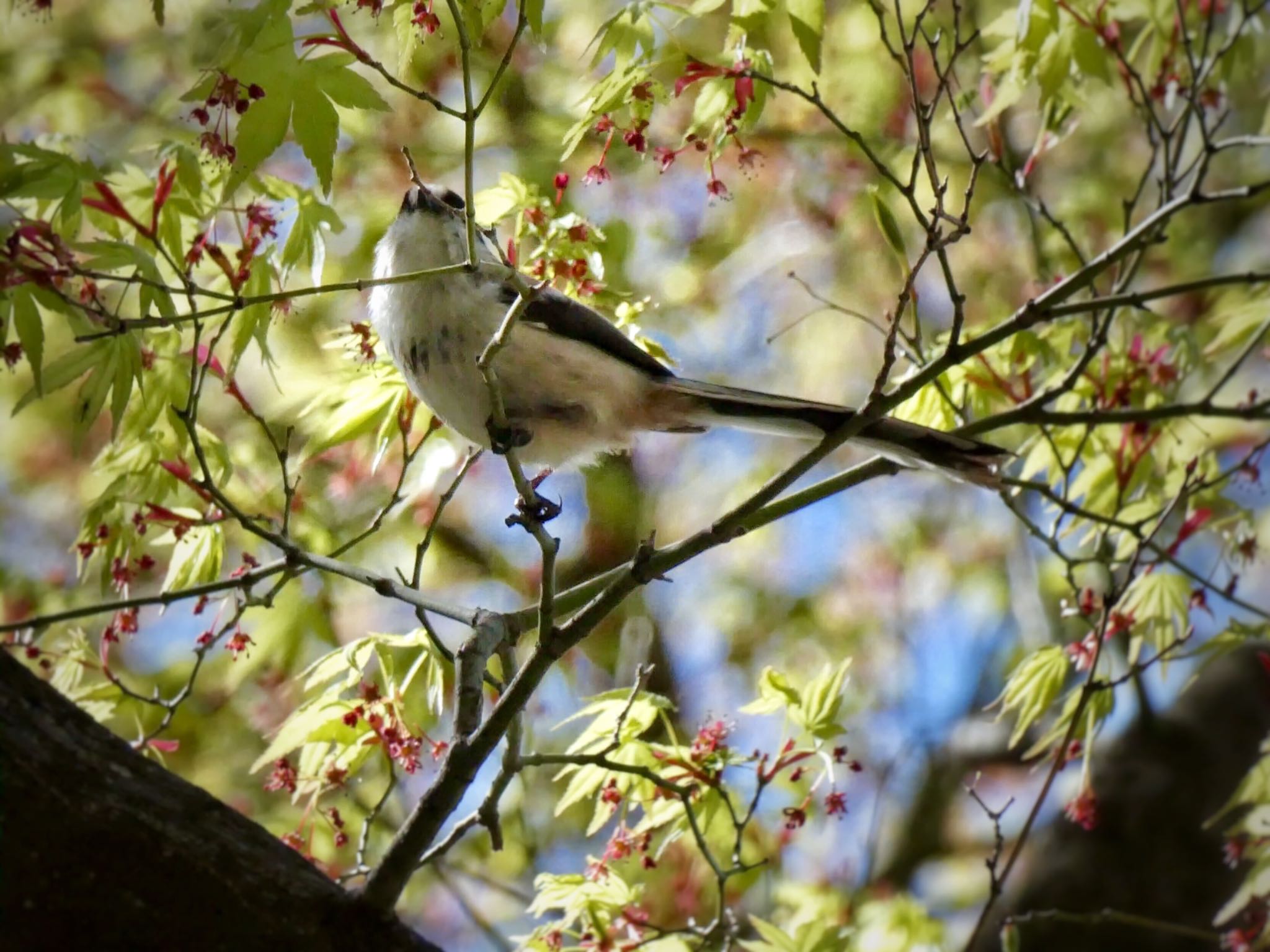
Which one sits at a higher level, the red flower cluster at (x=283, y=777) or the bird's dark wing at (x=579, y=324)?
the bird's dark wing at (x=579, y=324)

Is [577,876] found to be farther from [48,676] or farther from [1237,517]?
[1237,517]

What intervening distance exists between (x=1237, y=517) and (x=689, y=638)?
104 inches

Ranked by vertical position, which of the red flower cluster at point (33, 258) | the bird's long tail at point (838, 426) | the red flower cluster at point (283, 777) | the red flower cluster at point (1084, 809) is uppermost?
the bird's long tail at point (838, 426)

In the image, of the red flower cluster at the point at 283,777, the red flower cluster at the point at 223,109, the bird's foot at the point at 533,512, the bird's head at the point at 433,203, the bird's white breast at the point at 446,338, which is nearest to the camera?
the red flower cluster at the point at 223,109

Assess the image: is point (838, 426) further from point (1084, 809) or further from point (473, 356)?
point (1084, 809)

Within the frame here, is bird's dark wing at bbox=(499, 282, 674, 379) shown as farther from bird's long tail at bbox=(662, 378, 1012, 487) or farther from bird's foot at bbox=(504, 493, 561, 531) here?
bird's foot at bbox=(504, 493, 561, 531)

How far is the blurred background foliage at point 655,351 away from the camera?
212 cm

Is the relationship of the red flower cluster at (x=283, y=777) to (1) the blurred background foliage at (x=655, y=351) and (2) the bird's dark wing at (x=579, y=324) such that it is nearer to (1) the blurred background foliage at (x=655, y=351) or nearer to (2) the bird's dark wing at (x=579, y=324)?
(1) the blurred background foliage at (x=655, y=351)

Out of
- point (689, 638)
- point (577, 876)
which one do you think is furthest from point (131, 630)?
point (689, 638)

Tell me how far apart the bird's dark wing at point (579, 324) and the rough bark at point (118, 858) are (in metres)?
1.21

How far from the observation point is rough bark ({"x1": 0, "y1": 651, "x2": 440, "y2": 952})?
4.73ft

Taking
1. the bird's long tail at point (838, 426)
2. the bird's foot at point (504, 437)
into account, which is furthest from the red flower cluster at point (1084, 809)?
the bird's foot at point (504, 437)

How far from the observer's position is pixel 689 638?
4922mm

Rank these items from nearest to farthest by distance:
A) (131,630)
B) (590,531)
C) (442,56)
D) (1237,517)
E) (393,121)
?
(131,630)
(1237,517)
(442,56)
(393,121)
(590,531)
